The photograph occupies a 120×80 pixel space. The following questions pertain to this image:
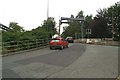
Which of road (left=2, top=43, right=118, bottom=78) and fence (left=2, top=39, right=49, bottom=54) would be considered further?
fence (left=2, top=39, right=49, bottom=54)

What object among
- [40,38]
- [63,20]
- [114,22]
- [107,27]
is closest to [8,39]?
[40,38]

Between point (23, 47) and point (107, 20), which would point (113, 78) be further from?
point (107, 20)

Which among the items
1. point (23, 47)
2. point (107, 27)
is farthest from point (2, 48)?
point (107, 27)

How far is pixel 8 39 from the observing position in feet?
84.9

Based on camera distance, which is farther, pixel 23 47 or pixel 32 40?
pixel 32 40

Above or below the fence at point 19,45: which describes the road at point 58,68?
below

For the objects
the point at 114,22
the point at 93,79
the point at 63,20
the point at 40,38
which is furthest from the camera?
the point at 114,22

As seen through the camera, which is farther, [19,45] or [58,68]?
[19,45]

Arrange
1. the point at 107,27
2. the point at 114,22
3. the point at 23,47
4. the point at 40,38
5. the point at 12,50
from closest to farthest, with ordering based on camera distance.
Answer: the point at 12,50 → the point at 23,47 → the point at 40,38 → the point at 114,22 → the point at 107,27

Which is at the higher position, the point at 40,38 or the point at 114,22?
the point at 114,22

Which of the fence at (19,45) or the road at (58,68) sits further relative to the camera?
the fence at (19,45)

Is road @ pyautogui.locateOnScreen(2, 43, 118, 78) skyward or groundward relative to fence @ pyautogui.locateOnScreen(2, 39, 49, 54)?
groundward

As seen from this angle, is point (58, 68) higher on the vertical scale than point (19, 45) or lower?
lower

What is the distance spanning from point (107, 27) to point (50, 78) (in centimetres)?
7538
